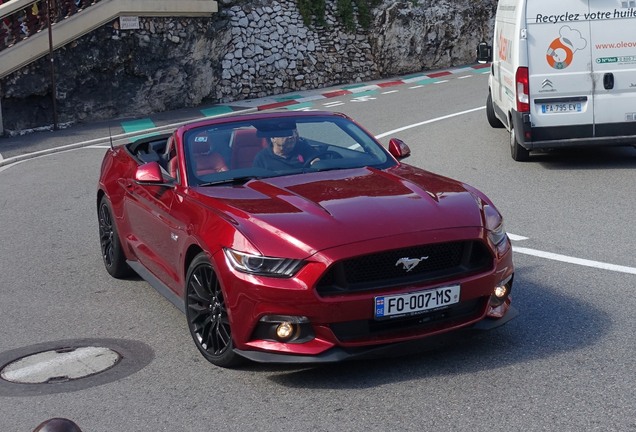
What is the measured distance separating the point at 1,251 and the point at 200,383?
5.09 metres

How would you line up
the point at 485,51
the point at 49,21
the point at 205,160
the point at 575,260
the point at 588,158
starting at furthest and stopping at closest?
1. the point at 49,21
2. the point at 485,51
3. the point at 588,158
4. the point at 575,260
5. the point at 205,160

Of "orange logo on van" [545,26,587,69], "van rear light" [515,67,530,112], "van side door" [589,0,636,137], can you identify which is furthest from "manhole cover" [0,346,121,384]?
"van side door" [589,0,636,137]

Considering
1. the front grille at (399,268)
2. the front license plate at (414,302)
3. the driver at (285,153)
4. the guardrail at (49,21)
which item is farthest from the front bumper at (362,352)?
the guardrail at (49,21)

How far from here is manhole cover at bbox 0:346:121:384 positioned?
6.38 m

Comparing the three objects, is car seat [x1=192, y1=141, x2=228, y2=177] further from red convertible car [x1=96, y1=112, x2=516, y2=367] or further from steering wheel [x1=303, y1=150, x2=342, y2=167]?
steering wheel [x1=303, y1=150, x2=342, y2=167]

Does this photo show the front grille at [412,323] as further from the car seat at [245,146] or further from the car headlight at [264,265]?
the car seat at [245,146]

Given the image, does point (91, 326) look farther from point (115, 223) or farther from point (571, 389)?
point (571, 389)

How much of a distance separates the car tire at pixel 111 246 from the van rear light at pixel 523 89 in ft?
20.9

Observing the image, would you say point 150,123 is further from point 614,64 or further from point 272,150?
point 272,150

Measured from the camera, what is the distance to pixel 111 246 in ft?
29.5

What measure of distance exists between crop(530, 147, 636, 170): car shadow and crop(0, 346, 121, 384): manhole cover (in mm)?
8681

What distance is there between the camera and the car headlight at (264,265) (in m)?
5.80

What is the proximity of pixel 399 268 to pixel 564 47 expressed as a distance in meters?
8.29

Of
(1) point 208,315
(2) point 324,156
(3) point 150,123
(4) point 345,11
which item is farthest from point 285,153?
(4) point 345,11
